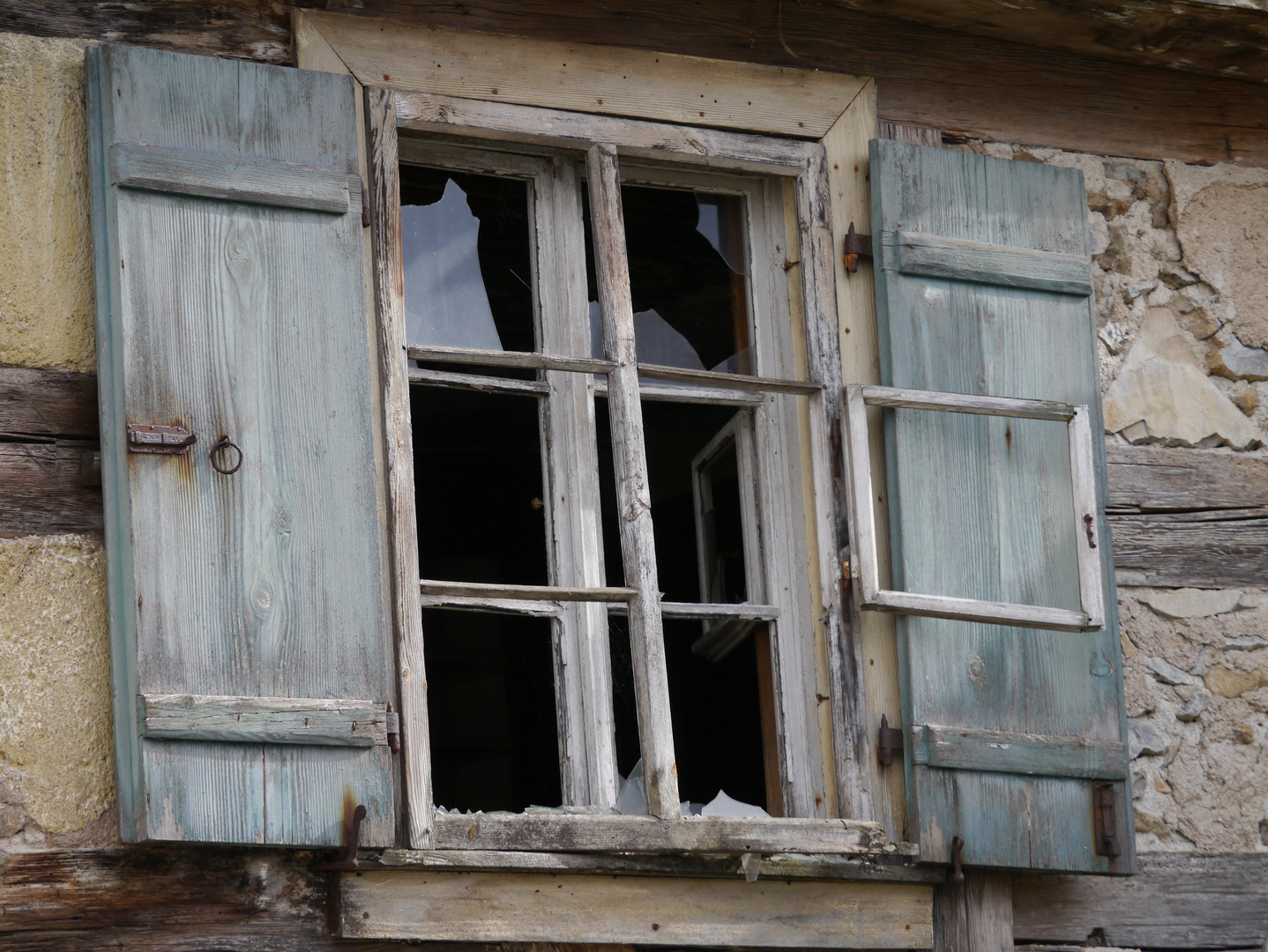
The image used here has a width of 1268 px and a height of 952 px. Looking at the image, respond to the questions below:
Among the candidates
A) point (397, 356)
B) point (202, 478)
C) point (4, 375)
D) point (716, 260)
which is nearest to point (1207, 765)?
point (716, 260)

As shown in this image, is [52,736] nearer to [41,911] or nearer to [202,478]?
[41,911]

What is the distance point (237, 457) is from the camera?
2.99 meters

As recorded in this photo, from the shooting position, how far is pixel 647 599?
10.6 feet

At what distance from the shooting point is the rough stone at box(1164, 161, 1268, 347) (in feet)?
12.9

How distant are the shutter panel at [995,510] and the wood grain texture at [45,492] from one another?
1.58 metres

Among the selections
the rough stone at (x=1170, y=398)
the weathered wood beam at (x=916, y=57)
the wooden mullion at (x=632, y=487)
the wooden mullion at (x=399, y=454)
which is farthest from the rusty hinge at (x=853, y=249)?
the wooden mullion at (x=399, y=454)

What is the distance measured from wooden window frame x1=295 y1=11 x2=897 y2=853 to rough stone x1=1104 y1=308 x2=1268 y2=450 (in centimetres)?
64

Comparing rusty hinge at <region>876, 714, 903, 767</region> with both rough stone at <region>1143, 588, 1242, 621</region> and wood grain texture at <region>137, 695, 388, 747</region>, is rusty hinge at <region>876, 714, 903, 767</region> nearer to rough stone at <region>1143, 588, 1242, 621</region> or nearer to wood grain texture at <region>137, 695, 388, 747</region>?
rough stone at <region>1143, 588, 1242, 621</region>

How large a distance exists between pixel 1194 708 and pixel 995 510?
0.65 m

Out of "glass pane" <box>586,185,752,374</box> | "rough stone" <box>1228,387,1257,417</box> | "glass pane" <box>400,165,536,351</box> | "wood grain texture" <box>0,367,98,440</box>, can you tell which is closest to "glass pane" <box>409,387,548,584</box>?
"glass pane" <box>400,165,536,351</box>

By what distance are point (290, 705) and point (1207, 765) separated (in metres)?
1.97

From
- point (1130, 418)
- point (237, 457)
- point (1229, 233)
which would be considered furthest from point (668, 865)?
point (1229, 233)

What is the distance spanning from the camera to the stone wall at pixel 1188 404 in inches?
142

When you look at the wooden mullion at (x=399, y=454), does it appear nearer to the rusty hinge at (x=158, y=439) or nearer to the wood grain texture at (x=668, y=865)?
the wood grain texture at (x=668, y=865)
